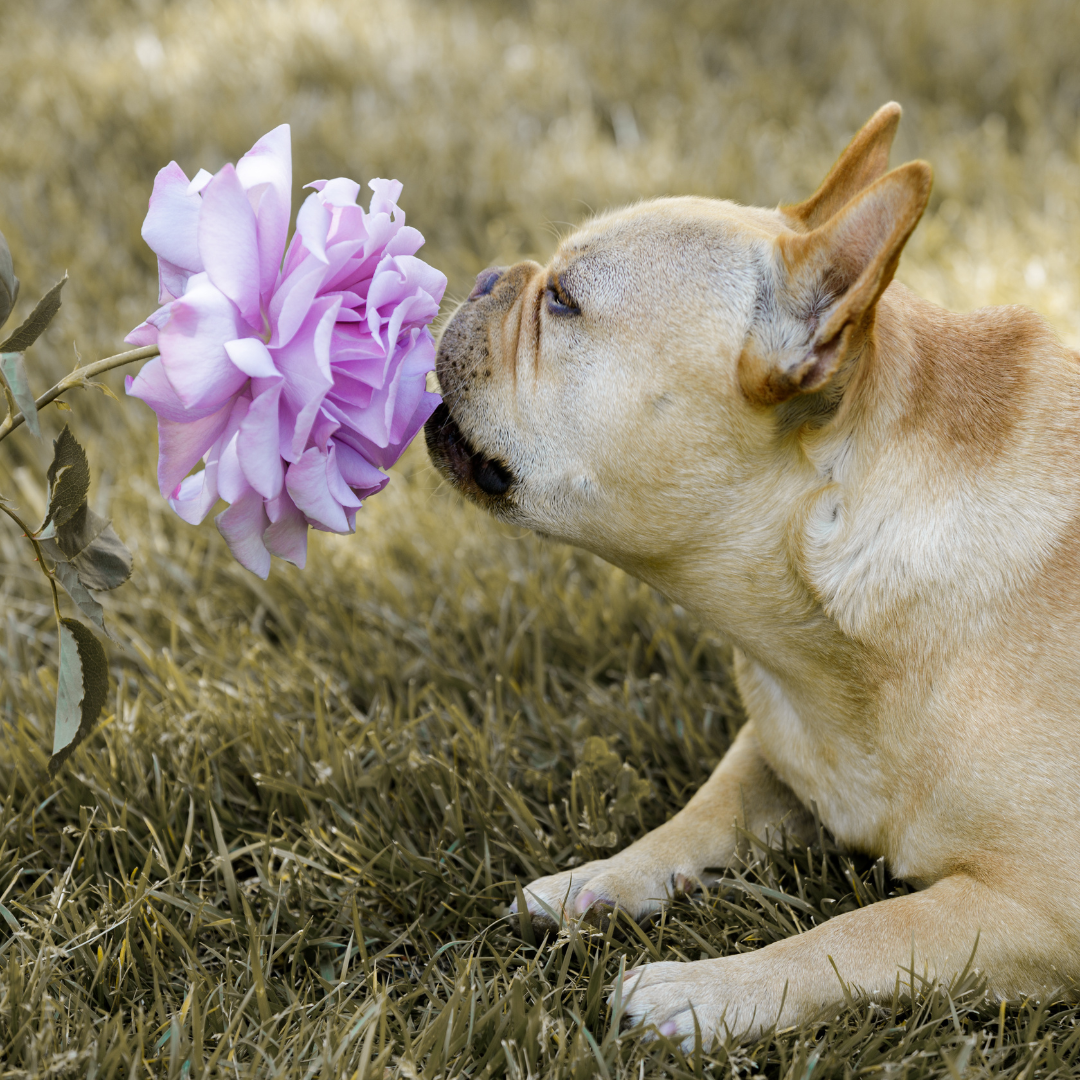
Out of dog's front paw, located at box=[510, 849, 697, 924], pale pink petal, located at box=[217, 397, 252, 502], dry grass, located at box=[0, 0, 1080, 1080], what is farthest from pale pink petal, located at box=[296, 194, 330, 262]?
dog's front paw, located at box=[510, 849, 697, 924]

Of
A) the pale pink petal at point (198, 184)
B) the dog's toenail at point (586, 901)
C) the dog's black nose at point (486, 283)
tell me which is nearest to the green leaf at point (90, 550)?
the pale pink petal at point (198, 184)

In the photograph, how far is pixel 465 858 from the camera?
2.57 m

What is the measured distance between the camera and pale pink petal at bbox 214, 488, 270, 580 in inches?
75.5

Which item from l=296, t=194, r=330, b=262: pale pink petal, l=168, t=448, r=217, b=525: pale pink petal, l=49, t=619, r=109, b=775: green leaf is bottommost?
l=49, t=619, r=109, b=775: green leaf

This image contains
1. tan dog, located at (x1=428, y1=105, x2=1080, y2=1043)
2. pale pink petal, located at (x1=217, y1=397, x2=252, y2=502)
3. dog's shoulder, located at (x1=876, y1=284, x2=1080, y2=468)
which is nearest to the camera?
pale pink petal, located at (x1=217, y1=397, x2=252, y2=502)

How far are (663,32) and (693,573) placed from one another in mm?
5546

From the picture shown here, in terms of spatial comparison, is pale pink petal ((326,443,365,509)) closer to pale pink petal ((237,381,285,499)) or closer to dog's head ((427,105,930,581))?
pale pink petal ((237,381,285,499))

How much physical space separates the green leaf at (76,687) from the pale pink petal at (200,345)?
504 millimetres

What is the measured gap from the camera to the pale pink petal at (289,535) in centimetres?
200

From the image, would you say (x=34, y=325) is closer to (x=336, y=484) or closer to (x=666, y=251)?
(x=336, y=484)

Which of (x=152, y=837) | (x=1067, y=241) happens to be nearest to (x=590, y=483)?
(x=152, y=837)

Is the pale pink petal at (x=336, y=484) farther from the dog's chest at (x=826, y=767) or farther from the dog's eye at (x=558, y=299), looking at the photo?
the dog's chest at (x=826, y=767)

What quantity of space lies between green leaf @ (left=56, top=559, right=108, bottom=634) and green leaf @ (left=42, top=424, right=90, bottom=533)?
0.28 feet

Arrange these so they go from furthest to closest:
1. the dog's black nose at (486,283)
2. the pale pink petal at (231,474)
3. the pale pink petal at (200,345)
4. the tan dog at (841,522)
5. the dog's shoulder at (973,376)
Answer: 1. the dog's black nose at (486,283)
2. the dog's shoulder at (973,376)
3. the tan dog at (841,522)
4. the pale pink petal at (231,474)
5. the pale pink petal at (200,345)
